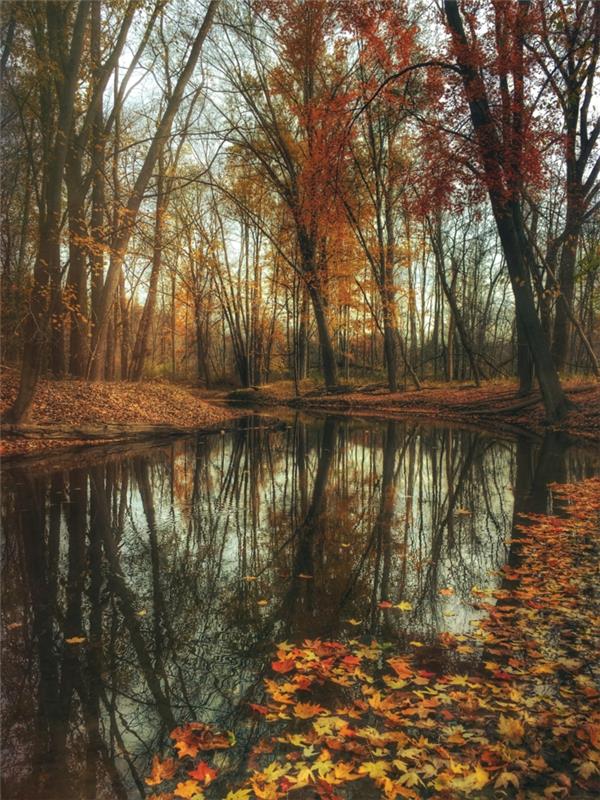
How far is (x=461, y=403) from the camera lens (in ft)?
64.6

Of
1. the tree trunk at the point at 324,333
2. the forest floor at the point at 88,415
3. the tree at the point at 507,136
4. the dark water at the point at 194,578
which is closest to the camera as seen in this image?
the dark water at the point at 194,578

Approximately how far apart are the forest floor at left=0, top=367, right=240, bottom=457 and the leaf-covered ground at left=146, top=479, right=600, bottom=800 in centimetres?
941

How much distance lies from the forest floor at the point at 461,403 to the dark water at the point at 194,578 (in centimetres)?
420

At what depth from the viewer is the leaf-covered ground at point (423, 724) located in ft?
7.66

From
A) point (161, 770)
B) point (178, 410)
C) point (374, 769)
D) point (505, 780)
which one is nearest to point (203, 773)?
point (161, 770)

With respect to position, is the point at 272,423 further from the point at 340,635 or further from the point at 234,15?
the point at 234,15

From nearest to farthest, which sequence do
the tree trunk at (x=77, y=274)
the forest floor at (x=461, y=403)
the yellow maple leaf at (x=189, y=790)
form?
the yellow maple leaf at (x=189, y=790), the tree trunk at (x=77, y=274), the forest floor at (x=461, y=403)

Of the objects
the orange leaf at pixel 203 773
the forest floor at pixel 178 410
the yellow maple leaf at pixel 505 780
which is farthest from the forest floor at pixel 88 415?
the yellow maple leaf at pixel 505 780

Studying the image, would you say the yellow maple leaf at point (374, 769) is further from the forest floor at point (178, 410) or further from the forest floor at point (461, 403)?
the forest floor at point (461, 403)

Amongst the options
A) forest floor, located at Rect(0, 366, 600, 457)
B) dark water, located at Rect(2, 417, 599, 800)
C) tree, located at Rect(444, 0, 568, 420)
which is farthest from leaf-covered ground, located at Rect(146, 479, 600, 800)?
tree, located at Rect(444, 0, 568, 420)

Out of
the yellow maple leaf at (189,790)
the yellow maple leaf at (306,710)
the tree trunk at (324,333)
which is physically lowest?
the yellow maple leaf at (189,790)

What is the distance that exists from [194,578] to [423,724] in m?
2.60

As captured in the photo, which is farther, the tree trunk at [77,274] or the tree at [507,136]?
the tree trunk at [77,274]

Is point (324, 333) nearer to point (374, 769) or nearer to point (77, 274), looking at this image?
point (77, 274)
